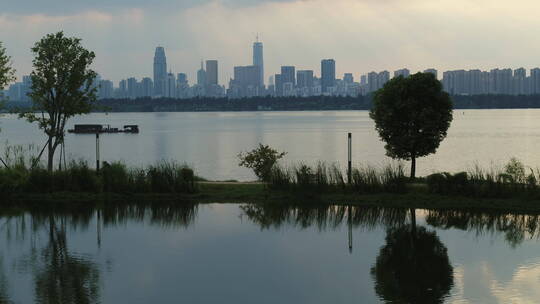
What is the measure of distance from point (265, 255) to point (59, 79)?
11310 millimetres

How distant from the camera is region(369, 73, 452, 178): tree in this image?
18.0m

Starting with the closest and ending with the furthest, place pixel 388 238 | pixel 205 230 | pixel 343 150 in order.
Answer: pixel 388 238 → pixel 205 230 → pixel 343 150

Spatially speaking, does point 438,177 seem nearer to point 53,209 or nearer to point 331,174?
point 331,174

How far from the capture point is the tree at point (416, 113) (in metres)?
18.0

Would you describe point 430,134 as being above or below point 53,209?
above

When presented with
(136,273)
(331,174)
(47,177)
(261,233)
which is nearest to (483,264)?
(261,233)

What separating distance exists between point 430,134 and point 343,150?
33952 millimetres

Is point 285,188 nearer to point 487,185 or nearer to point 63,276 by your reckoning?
point 487,185

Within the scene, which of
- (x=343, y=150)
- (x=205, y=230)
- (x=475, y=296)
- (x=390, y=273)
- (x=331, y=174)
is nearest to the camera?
(x=475, y=296)

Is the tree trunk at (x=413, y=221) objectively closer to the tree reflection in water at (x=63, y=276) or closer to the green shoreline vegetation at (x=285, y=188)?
the green shoreline vegetation at (x=285, y=188)

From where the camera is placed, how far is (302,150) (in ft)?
173

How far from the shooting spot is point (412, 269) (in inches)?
400

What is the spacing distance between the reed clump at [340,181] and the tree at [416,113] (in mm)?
1267

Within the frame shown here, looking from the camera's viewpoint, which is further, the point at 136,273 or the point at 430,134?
the point at 430,134
